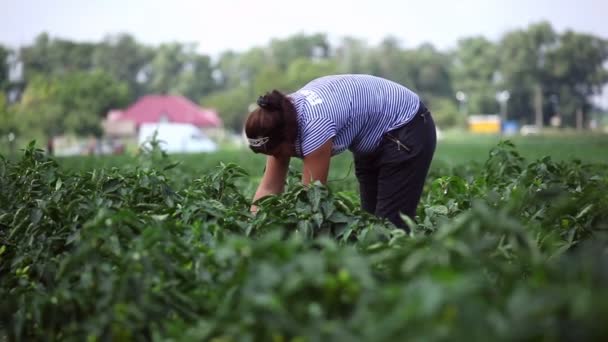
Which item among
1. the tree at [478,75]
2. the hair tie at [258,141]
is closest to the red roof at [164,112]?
the tree at [478,75]

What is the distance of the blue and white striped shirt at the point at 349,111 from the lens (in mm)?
3686

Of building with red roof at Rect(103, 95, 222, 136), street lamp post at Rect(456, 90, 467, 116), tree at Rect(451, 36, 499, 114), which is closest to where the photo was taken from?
building with red roof at Rect(103, 95, 222, 136)

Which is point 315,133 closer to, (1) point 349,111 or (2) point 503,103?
(1) point 349,111

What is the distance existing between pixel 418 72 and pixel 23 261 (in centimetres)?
11194

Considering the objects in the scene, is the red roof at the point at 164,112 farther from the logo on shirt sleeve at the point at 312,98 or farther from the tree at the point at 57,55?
the logo on shirt sleeve at the point at 312,98

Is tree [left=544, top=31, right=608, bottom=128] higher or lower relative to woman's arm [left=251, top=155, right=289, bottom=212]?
lower

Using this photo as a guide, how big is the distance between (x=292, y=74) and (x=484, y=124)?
26.1m

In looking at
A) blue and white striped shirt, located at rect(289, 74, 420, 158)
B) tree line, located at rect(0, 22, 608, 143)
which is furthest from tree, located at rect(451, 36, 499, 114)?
blue and white striped shirt, located at rect(289, 74, 420, 158)

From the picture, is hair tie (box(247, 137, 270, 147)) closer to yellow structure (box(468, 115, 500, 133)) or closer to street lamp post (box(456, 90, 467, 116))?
yellow structure (box(468, 115, 500, 133))

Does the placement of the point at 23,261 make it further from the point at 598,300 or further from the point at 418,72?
the point at 418,72

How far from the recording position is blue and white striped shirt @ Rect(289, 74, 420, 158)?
3.69 metres

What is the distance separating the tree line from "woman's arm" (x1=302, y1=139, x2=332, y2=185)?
148 feet

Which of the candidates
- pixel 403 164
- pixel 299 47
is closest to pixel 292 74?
pixel 299 47

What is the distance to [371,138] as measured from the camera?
13.3ft
